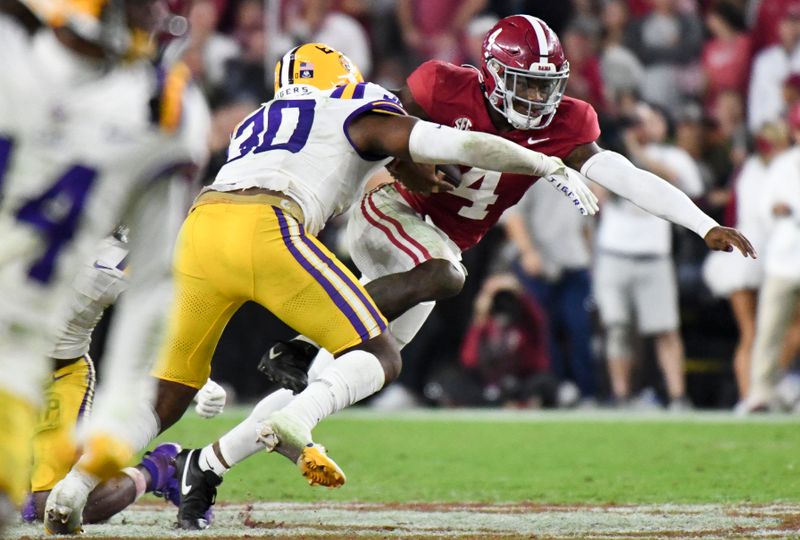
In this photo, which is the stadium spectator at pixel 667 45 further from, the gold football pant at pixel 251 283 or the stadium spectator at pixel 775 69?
the gold football pant at pixel 251 283

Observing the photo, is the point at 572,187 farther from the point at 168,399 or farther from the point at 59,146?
the point at 59,146

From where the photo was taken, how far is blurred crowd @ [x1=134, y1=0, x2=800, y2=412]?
1091 cm

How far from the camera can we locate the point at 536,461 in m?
7.84

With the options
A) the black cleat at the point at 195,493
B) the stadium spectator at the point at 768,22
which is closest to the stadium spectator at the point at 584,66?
the stadium spectator at the point at 768,22

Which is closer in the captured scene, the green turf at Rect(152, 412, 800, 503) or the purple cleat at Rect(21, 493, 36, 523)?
the purple cleat at Rect(21, 493, 36, 523)

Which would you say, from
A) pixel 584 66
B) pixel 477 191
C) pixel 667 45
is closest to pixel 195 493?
pixel 477 191

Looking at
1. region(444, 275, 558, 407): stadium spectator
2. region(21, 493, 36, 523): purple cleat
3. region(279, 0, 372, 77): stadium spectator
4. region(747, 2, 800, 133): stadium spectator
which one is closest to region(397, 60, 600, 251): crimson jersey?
region(21, 493, 36, 523): purple cleat

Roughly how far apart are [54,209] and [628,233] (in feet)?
27.0

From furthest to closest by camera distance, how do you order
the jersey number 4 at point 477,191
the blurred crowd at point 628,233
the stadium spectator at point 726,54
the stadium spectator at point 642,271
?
the stadium spectator at point 726,54 → the stadium spectator at point 642,271 → the blurred crowd at point 628,233 → the jersey number 4 at point 477,191

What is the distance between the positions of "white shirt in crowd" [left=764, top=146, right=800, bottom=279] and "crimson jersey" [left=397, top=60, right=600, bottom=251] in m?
4.87

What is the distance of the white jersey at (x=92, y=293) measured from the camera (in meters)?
5.32

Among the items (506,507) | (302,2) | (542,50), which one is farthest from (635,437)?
(302,2)

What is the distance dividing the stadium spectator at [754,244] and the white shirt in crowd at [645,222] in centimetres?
39

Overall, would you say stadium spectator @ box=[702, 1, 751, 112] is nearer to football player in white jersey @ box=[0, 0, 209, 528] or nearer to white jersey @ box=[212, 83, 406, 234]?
white jersey @ box=[212, 83, 406, 234]
